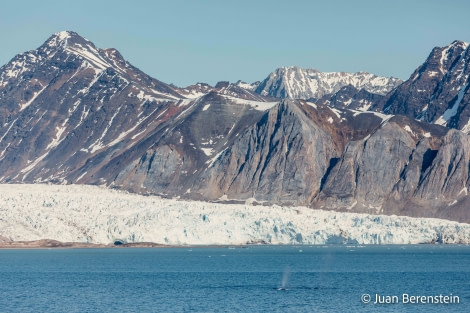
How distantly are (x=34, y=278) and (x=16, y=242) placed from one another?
4791 cm

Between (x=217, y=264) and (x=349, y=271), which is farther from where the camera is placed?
(x=217, y=264)

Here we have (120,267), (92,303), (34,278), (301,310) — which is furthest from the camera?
(120,267)

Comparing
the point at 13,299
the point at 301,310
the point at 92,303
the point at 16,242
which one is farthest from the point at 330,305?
the point at 16,242

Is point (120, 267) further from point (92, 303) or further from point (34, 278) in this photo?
point (92, 303)

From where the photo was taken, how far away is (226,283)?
13638 centimetres

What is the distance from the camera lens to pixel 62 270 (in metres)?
164

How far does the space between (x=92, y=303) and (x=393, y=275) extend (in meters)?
54.3

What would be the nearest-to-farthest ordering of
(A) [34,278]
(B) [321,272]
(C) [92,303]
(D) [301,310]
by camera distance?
(D) [301,310] < (C) [92,303] < (A) [34,278] < (B) [321,272]

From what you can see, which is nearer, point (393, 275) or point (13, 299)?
point (13, 299)

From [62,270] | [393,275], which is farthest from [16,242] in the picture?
[393,275]

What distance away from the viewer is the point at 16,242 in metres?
192

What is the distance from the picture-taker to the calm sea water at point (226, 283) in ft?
350

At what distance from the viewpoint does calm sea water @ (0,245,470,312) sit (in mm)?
106750

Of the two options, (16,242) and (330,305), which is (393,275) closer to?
(330,305)
